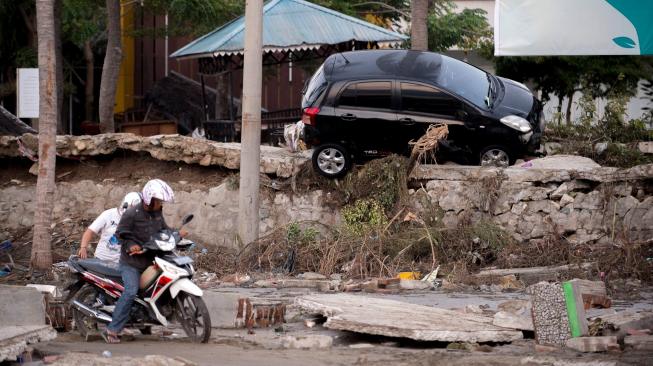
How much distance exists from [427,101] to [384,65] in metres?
1.02

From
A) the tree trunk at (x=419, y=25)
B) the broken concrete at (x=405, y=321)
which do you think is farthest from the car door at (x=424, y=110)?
the broken concrete at (x=405, y=321)

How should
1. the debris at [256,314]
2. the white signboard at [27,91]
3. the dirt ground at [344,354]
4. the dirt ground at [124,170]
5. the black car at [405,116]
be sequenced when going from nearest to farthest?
the dirt ground at [344,354] < the debris at [256,314] < the black car at [405,116] < the dirt ground at [124,170] < the white signboard at [27,91]

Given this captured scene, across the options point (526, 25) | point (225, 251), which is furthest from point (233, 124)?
point (526, 25)

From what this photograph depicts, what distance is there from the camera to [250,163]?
17.3m

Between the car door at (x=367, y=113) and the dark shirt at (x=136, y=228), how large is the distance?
23.8ft

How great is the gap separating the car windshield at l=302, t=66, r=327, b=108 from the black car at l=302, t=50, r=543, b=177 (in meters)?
0.02

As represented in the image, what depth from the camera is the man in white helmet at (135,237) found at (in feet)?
35.4

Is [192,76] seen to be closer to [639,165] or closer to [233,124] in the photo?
[233,124]

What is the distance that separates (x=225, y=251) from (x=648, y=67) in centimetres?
1125

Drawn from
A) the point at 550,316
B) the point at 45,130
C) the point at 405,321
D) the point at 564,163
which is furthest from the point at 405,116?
the point at 550,316

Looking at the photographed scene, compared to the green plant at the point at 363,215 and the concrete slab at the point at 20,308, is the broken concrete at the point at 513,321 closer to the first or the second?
the concrete slab at the point at 20,308

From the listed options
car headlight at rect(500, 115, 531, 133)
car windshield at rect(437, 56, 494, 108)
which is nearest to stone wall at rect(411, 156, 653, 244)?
car headlight at rect(500, 115, 531, 133)

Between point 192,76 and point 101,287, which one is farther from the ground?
point 192,76

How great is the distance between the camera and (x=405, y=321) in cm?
1081
